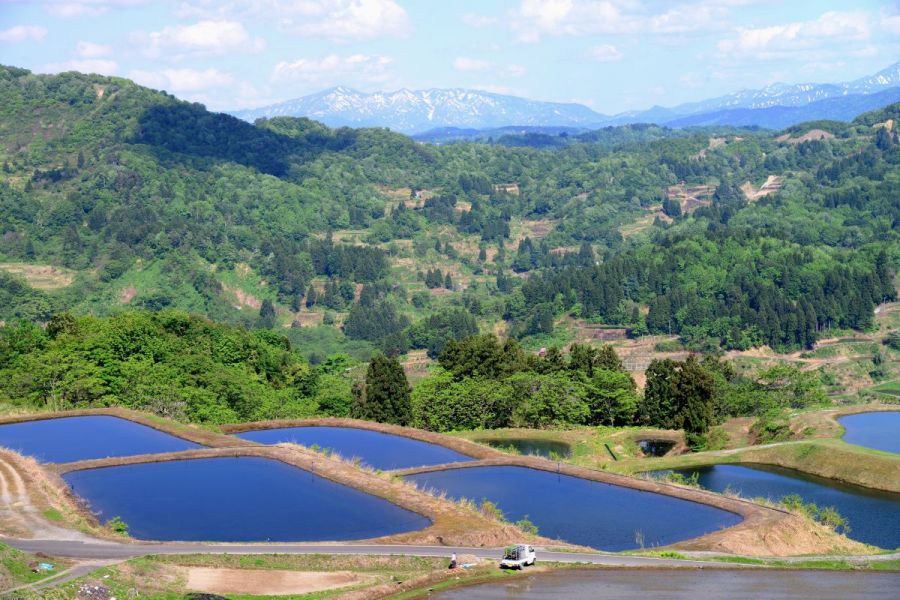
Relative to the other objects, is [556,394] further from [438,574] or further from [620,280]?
[620,280]

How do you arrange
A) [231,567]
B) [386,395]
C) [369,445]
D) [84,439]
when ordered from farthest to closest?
1. [386,395]
2. [369,445]
3. [84,439]
4. [231,567]

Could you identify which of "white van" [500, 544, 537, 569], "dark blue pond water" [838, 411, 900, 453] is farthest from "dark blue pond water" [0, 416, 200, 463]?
"dark blue pond water" [838, 411, 900, 453]

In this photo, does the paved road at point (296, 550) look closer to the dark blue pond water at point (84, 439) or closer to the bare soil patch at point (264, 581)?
the bare soil patch at point (264, 581)

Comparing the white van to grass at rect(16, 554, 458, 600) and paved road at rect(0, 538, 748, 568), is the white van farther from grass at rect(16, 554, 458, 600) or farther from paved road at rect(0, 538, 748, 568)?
grass at rect(16, 554, 458, 600)

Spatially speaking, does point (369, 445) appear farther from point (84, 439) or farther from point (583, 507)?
point (583, 507)

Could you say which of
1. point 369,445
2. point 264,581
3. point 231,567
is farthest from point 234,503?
point 369,445

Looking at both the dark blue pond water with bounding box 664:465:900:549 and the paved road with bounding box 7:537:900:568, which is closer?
the paved road with bounding box 7:537:900:568
